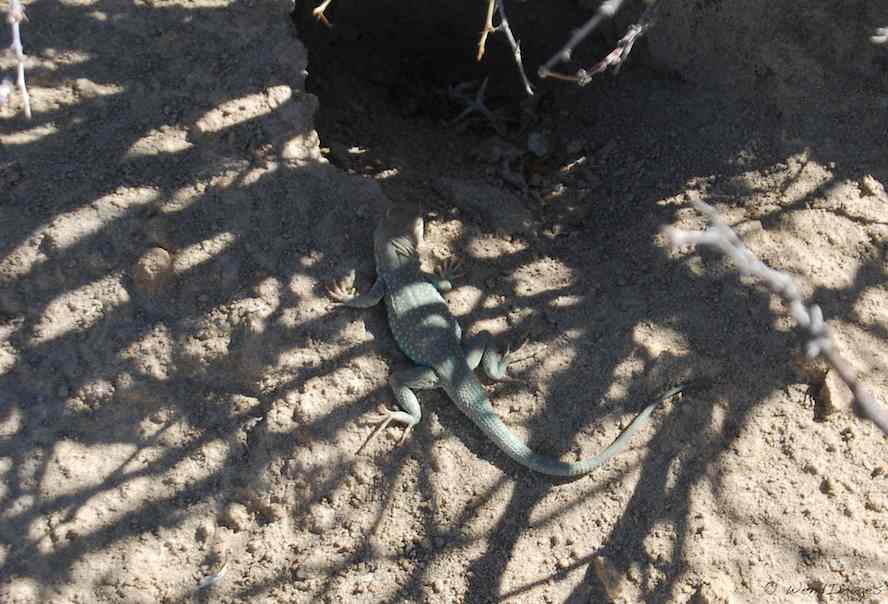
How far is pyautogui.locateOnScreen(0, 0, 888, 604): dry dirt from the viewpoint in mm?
3211

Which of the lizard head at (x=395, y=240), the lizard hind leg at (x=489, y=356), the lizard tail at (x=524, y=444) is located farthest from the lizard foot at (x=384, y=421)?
the lizard head at (x=395, y=240)

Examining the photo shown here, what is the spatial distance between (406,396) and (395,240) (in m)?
0.89

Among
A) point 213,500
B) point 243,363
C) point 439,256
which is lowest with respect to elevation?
point 213,500

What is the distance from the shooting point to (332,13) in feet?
17.3

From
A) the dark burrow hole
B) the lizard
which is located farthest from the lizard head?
the dark burrow hole

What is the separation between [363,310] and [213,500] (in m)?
1.18

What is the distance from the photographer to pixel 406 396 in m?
3.49

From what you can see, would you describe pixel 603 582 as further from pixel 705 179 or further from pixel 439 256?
pixel 705 179

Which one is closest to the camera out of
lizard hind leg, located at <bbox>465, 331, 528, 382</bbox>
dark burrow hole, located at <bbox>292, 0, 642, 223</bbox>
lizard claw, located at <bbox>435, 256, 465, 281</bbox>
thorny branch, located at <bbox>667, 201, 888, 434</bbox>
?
thorny branch, located at <bbox>667, 201, 888, 434</bbox>

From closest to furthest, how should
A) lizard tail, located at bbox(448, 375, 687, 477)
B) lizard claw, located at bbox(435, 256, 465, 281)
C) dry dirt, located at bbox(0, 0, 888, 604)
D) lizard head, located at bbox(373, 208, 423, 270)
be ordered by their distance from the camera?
1. dry dirt, located at bbox(0, 0, 888, 604)
2. lizard tail, located at bbox(448, 375, 687, 477)
3. lizard head, located at bbox(373, 208, 423, 270)
4. lizard claw, located at bbox(435, 256, 465, 281)

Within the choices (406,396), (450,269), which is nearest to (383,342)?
(406,396)

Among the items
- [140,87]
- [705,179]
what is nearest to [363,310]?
[140,87]

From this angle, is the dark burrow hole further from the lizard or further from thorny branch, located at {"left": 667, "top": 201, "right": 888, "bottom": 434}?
thorny branch, located at {"left": 667, "top": 201, "right": 888, "bottom": 434}

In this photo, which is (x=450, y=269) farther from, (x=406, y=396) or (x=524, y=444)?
(x=524, y=444)
